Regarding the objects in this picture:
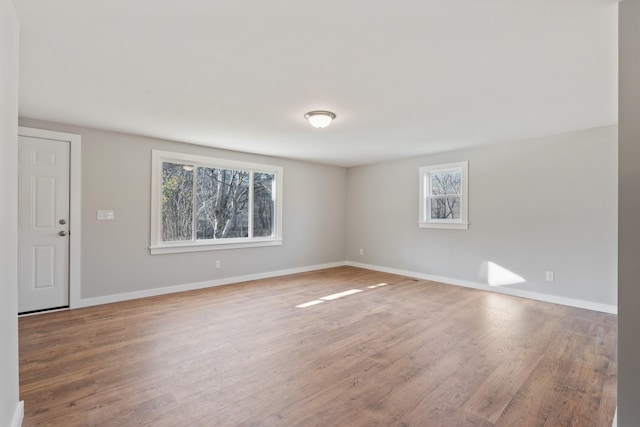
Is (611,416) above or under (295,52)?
under

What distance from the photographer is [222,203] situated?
5312mm

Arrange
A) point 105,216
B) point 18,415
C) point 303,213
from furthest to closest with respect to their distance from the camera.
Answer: point 303,213
point 105,216
point 18,415

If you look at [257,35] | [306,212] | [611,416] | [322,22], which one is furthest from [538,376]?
[306,212]

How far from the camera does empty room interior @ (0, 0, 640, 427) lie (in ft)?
5.89

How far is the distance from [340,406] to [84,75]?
315 centimetres

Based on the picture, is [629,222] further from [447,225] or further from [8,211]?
[447,225]

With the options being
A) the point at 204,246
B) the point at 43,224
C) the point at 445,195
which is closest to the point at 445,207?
the point at 445,195

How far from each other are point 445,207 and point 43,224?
5.79 metres

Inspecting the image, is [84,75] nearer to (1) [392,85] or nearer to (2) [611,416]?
(1) [392,85]

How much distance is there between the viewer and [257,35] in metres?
2.00

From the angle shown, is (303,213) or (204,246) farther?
(303,213)

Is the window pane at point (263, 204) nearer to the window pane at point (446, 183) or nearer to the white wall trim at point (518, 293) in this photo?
the white wall trim at point (518, 293)

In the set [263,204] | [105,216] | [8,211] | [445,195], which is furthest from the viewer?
[263,204]

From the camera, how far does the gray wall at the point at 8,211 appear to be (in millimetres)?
1484
